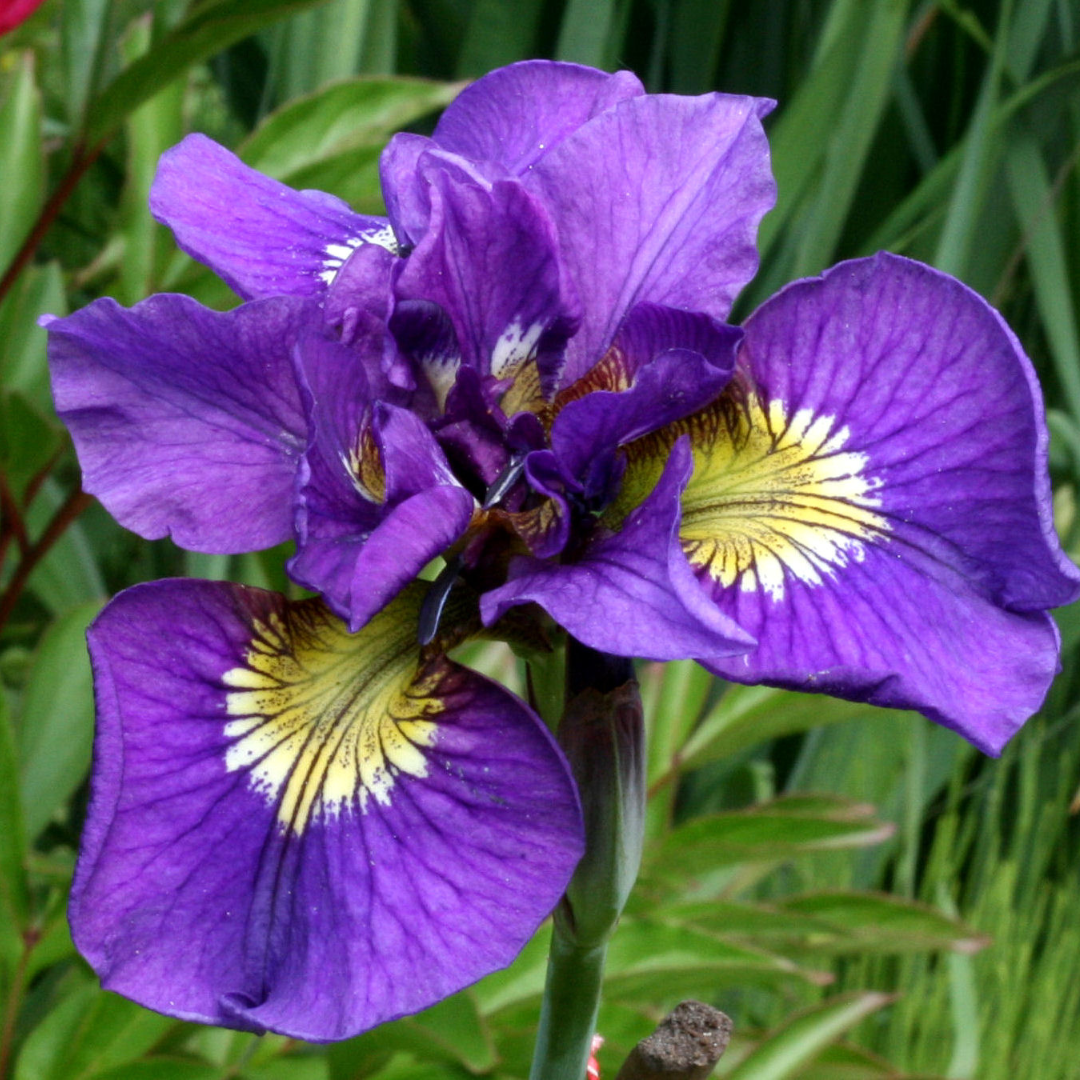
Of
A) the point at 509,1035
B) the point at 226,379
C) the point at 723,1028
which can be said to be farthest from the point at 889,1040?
the point at 226,379

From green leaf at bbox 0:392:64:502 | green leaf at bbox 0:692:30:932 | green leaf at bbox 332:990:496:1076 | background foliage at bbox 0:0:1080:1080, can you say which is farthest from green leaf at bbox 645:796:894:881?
green leaf at bbox 0:392:64:502

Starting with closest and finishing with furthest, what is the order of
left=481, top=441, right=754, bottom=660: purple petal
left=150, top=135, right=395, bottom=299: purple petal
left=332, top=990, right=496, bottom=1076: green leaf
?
left=481, top=441, right=754, bottom=660: purple petal < left=150, top=135, right=395, bottom=299: purple petal < left=332, top=990, right=496, bottom=1076: green leaf

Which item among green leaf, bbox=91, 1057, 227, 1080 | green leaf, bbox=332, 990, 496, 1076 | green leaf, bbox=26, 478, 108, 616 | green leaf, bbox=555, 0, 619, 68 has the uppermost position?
green leaf, bbox=555, 0, 619, 68

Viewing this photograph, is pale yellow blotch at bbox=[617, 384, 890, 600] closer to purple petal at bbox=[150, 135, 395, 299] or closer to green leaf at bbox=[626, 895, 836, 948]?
purple petal at bbox=[150, 135, 395, 299]

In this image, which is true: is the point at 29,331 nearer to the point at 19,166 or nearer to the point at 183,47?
the point at 19,166

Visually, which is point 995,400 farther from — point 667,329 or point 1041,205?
point 1041,205

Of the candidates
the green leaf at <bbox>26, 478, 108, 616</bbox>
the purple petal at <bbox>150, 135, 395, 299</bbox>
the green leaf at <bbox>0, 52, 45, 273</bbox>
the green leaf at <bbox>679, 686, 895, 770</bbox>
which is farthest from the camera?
the green leaf at <bbox>26, 478, 108, 616</bbox>
